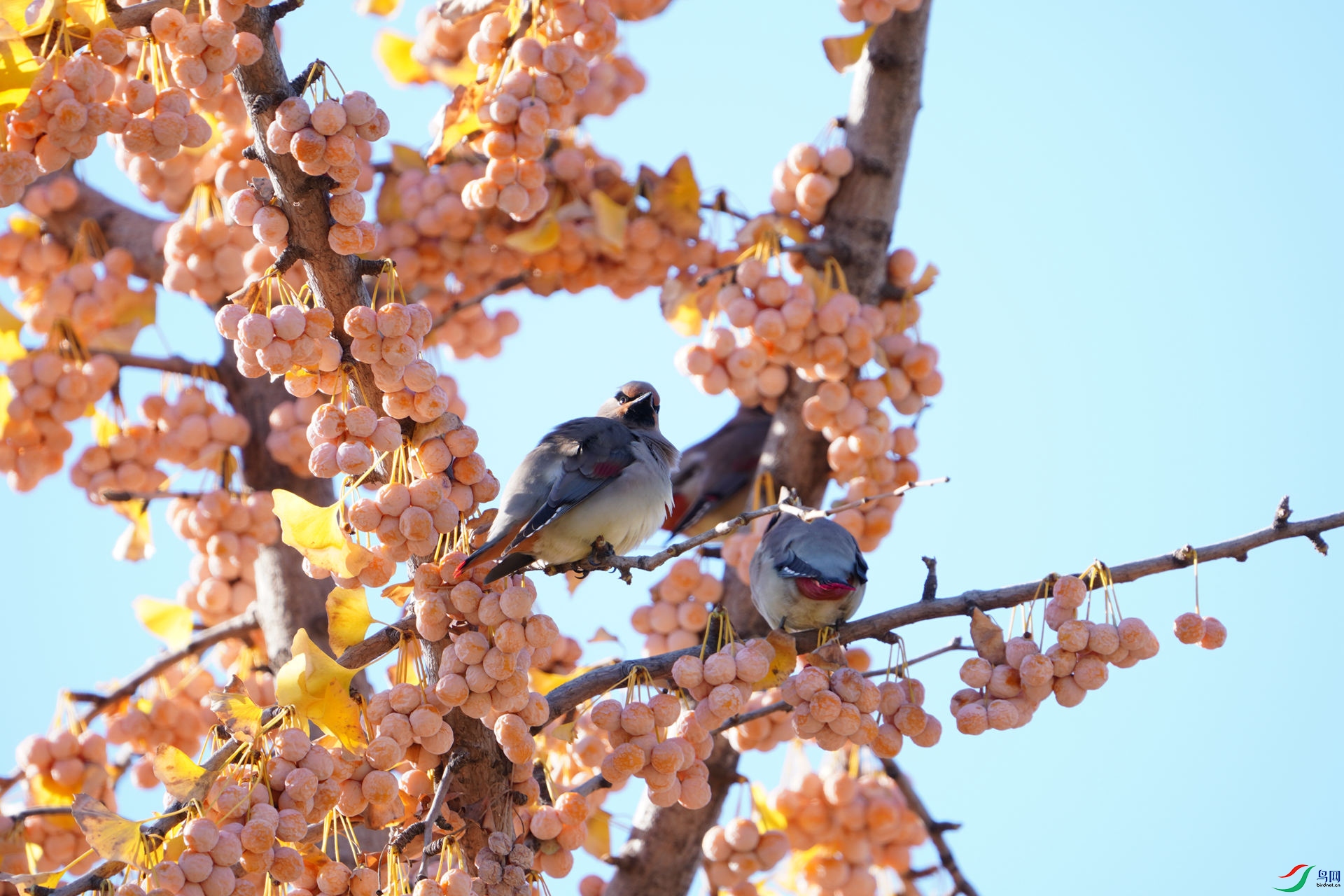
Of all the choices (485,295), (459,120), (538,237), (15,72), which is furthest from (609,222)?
(15,72)

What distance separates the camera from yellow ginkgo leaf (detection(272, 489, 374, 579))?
2699 mm

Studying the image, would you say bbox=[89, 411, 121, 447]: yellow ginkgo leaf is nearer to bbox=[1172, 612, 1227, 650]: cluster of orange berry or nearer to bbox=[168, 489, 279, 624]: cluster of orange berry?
bbox=[168, 489, 279, 624]: cluster of orange berry

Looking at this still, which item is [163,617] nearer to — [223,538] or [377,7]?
[223,538]

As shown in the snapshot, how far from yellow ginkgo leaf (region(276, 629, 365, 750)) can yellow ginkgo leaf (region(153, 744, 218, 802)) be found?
214 millimetres

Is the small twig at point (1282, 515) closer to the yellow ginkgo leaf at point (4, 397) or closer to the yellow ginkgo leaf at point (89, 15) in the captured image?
the yellow ginkgo leaf at point (89, 15)

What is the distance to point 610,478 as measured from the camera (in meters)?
3.47

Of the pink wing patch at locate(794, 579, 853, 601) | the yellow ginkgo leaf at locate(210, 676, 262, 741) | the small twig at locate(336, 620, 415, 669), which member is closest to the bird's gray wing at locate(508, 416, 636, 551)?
the small twig at locate(336, 620, 415, 669)

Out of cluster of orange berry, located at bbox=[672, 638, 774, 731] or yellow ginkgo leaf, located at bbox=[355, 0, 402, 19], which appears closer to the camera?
cluster of orange berry, located at bbox=[672, 638, 774, 731]

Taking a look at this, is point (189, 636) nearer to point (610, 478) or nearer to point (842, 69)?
point (610, 478)

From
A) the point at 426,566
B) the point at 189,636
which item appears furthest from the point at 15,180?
the point at 189,636

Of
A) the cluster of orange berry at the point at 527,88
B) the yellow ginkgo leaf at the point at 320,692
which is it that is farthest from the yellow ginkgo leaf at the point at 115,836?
the cluster of orange berry at the point at 527,88

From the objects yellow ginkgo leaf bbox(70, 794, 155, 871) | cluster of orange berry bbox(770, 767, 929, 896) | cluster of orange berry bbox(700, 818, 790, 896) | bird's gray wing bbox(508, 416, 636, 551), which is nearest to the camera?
yellow ginkgo leaf bbox(70, 794, 155, 871)

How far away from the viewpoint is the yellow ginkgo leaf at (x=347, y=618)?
2.83 meters

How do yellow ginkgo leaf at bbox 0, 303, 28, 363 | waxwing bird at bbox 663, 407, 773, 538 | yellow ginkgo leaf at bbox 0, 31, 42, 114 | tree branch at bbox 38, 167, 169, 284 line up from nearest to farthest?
yellow ginkgo leaf at bbox 0, 31, 42, 114, yellow ginkgo leaf at bbox 0, 303, 28, 363, tree branch at bbox 38, 167, 169, 284, waxwing bird at bbox 663, 407, 773, 538
